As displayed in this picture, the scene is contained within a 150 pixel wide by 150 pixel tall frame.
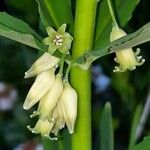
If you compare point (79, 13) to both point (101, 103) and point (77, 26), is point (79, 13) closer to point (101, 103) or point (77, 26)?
point (77, 26)

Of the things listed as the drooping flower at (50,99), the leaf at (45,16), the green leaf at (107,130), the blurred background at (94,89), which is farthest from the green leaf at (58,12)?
the blurred background at (94,89)

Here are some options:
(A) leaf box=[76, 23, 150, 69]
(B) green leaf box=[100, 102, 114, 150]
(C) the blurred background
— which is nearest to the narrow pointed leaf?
(A) leaf box=[76, 23, 150, 69]

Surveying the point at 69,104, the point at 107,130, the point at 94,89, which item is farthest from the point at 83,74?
the point at 94,89

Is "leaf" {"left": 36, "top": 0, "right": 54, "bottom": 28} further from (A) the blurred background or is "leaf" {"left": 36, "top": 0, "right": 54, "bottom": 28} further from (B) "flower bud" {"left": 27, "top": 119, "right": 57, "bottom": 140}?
(A) the blurred background

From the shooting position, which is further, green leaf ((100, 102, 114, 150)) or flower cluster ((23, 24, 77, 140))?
green leaf ((100, 102, 114, 150))

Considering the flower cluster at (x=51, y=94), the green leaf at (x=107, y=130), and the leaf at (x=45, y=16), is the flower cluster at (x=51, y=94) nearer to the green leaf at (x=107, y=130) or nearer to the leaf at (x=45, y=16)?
the leaf at (x=45, y=16)

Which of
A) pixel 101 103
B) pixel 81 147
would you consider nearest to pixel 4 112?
pixel 101 103
